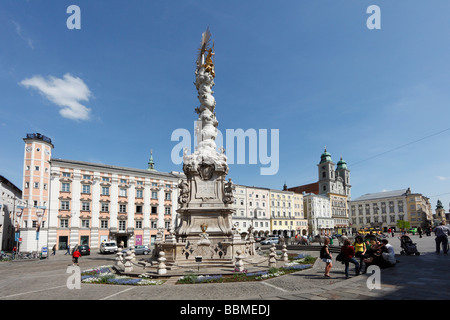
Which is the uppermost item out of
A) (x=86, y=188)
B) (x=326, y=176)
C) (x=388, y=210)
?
(x=326, y=176)

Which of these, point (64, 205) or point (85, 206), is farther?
point (85, 206)

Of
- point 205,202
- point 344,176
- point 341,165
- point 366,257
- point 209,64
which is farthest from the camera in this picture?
point 341,165

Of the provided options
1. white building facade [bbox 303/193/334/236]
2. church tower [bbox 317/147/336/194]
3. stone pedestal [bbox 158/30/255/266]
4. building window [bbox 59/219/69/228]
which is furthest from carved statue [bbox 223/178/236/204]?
church tower [bbox 317/147/336/194]

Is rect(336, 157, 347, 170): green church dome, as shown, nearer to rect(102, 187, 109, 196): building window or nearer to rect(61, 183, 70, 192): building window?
rect(102, 187, 109, 196): building window

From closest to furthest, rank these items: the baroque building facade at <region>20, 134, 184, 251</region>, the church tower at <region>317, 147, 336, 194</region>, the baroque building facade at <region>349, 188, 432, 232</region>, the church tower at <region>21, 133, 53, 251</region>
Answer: the church tower at <region>21, 133, 53, 251</region>, the baroque building facade at <region>20, 134, 184, 251</region>, the baroque building facade at <region>349, 188, 432, 232</region>, the church tower at <region>317, 147, 336, 194</region>

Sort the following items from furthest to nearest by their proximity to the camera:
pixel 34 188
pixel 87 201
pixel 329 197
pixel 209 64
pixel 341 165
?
pixel 341 165 < pixel 329 197 < pixel 87 201 < pixel 34 188 < pixel 209 64

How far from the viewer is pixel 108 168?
1980 inches

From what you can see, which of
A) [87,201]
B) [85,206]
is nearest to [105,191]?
[87,201]

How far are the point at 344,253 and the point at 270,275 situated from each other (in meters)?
3.74
